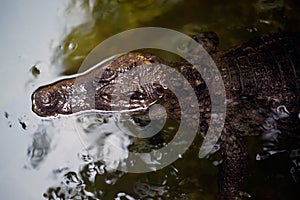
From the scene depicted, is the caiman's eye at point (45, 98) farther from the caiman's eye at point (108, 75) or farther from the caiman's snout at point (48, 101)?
the caiman's eye at point (108, 75)

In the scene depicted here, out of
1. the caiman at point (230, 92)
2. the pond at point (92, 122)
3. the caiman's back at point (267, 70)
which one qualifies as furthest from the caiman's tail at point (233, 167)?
→ the caiman's back at point (267, 70)

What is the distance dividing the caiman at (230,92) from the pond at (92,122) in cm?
19

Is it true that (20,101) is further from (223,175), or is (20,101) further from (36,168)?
(223,175)

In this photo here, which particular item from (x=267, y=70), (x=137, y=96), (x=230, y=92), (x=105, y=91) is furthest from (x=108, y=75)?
(x=267, y=70)

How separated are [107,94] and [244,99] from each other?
39.8 inches

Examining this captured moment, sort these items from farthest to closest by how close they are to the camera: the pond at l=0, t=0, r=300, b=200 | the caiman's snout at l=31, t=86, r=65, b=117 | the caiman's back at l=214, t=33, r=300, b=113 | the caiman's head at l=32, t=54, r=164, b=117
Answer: the pond at l=0, t=0, r=300, b=200
the caiman's snout at l=31, t=86, r=65, b=117
the caiman's head at l=32, t=54, r=164, b=117
the caiman's back at l=214, t=33, r=300, b=113

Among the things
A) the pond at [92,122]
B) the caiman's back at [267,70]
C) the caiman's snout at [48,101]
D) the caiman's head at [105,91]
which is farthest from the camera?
the pond at [92,122]

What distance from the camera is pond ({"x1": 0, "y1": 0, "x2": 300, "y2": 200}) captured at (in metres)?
3.25

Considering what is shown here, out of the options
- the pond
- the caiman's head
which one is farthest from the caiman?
the pond

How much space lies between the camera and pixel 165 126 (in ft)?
10.8

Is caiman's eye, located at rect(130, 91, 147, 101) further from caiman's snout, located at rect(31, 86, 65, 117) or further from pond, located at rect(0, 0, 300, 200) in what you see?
caiman's snout, located at rect(31, 86, 65, 117)

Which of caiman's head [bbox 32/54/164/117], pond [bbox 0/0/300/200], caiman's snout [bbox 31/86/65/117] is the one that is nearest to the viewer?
caiman's head [bbox 32/54/164/117]

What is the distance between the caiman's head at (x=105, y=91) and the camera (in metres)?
2.97

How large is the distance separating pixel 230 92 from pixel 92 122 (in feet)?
3.80
